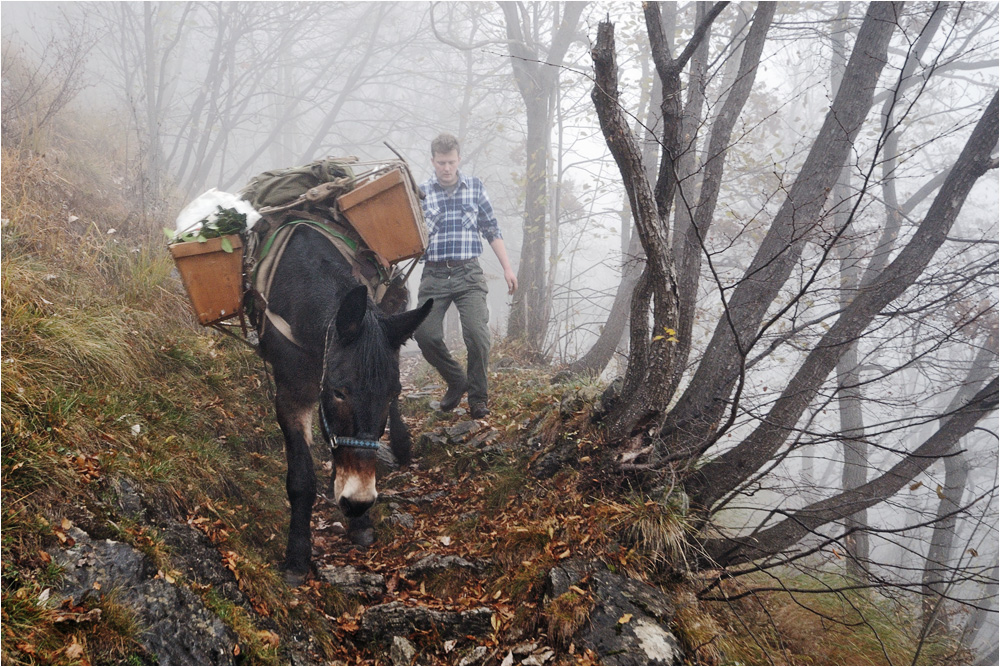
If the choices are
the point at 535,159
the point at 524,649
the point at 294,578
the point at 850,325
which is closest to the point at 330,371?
the point at 294,578

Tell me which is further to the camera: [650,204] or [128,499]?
[650,204]

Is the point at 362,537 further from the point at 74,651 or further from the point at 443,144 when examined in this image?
the point at 443,144

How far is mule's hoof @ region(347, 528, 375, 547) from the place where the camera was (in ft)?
14.1

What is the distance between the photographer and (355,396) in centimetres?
344

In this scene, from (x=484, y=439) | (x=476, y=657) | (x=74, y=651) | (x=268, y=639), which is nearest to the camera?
(x=74, y=651)

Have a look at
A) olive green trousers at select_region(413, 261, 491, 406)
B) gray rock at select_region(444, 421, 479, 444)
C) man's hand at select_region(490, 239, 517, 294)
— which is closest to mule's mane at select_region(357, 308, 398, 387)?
gray rock at select_region(444, 421, 479, 444)

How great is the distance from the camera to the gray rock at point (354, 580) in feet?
12.4

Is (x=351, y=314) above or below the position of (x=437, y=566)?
above

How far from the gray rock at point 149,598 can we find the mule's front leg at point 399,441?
2586 millimetres

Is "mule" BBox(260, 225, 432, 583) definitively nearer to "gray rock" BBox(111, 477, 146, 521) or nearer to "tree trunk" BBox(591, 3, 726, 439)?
"gray rock" BBox(111, 477, 146, 521)

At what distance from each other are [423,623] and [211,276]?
9.80 ft

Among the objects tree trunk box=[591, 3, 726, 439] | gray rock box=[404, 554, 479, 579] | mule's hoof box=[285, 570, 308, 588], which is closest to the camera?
tree trunk box=[591, 3, 726, 439]

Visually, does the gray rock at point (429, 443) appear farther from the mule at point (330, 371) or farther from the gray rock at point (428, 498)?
the mule at point (330, 371)

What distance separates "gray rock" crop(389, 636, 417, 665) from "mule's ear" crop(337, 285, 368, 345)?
1.87 metres
